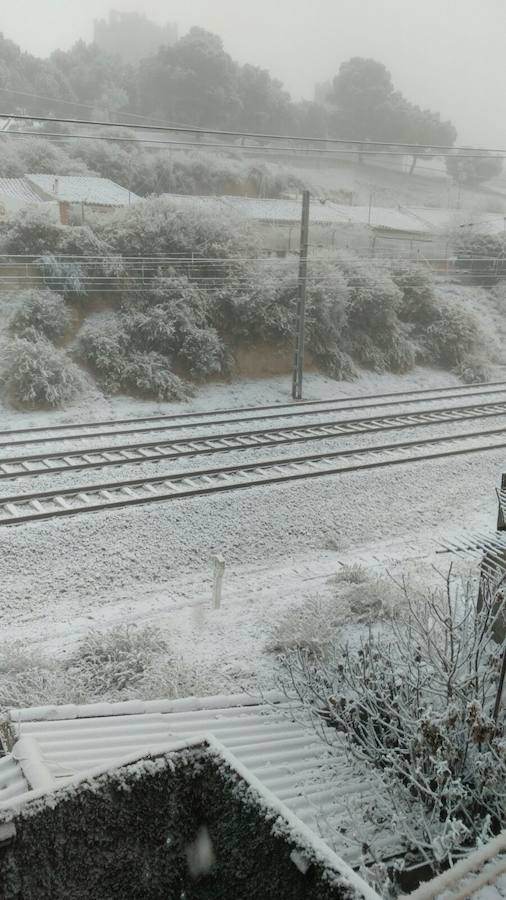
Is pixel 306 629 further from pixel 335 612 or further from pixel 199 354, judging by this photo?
pixel 199 354

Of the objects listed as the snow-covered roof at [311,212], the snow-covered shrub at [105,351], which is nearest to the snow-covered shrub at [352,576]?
the snow-covered shrub at [105,351]

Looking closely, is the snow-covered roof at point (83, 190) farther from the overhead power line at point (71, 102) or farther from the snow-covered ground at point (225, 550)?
the snow-covered ground at point (225, 550)

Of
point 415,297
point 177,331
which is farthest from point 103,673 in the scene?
point 415,297

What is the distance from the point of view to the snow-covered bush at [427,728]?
4.35 meters

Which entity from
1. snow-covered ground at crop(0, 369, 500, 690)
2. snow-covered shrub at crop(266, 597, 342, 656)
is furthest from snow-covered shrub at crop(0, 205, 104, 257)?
snow-covered shrub at crop(266, 597, 342, 656)

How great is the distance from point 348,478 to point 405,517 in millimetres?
1254

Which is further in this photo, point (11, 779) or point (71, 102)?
point (71, 102)

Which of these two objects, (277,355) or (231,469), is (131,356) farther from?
(231,469)

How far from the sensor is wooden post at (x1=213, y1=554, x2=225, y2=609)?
8562 millimetres

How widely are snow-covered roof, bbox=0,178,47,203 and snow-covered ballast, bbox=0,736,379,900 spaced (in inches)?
834

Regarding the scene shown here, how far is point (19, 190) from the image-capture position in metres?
23.2

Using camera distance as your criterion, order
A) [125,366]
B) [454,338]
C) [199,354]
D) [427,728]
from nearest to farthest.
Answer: [427,728], [125,366], [199,354], [454,338]

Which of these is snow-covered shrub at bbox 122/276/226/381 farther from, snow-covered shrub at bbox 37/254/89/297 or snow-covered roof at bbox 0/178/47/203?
snow-covered roof at bbox 0/178/47/203

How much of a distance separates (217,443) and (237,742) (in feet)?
29.0
